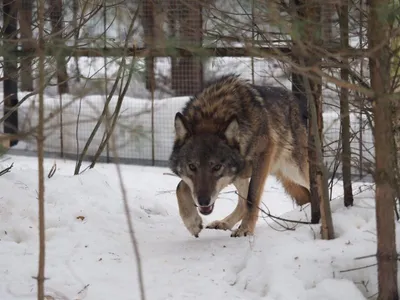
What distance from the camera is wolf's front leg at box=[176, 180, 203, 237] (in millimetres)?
6570

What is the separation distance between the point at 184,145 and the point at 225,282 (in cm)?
199

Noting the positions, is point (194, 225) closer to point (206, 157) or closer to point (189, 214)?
point (189, 214)

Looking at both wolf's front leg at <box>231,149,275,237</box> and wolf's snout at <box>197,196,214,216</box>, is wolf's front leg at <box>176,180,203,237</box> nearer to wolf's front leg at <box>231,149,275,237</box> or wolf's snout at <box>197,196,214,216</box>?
wolf's snout at <box>197,196,214,216</box>


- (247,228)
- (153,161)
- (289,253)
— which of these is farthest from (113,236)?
(153,161)

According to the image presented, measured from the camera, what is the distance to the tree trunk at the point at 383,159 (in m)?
4.07

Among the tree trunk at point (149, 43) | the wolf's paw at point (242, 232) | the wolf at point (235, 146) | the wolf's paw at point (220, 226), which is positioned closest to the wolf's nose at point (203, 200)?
the wolf at point (235, 146)

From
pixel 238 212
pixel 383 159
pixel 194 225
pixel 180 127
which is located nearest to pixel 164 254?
pixel 194 225

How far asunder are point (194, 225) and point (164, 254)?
0.82 meters

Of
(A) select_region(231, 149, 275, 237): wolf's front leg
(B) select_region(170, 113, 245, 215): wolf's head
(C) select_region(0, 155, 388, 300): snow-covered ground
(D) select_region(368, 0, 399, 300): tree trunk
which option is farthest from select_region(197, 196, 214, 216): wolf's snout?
(D) select_region(368, 0, 399, 300): tree trunk

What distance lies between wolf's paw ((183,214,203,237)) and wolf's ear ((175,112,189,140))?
0.76 m

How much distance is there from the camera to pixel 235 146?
22.3ft

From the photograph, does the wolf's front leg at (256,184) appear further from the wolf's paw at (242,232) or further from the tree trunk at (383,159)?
the tree trunk at (383,159)

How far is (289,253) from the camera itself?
5.20 m

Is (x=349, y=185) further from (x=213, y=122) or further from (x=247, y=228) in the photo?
(x=213, y=122)
